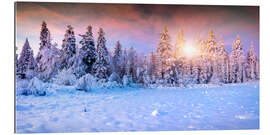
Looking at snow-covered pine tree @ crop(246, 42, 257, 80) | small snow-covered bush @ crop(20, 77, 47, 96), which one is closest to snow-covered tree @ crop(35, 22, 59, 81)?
small snow-covered bush @ crop(20, 77, 47, 96)

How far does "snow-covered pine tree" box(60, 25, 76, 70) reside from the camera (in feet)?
20.6

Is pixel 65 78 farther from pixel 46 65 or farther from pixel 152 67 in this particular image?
pixel 152 67

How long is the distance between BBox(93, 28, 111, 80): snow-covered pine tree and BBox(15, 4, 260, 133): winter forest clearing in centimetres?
3

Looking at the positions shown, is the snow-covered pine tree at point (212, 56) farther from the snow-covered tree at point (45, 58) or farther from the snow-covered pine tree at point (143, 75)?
the snow-covered tree at point (45, 58)

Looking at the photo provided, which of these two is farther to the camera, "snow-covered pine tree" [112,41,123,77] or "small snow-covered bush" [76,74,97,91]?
"snow-covered pine tree" [112,41,123,77]

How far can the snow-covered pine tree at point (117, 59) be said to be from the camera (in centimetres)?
669

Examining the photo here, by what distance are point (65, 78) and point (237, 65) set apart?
5617 mm

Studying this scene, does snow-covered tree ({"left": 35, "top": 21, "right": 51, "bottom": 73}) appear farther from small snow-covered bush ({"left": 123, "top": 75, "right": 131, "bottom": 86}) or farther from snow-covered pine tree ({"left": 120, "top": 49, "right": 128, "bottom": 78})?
small snow-covered bush ({"left": 123, "top": 75, "right": 131, "bottom": 86})

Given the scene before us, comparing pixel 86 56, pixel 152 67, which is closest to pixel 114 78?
pixel 86 56

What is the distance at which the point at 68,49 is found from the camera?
21.6ft

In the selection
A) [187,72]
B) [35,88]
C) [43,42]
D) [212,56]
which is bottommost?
[35,88]

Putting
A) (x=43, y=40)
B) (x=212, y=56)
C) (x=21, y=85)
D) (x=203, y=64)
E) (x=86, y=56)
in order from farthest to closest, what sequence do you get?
(x=203, y=64) → (x=212, y=56) → (x=86, y=56) → (x=43, y=40) → (x=21, y=85)
